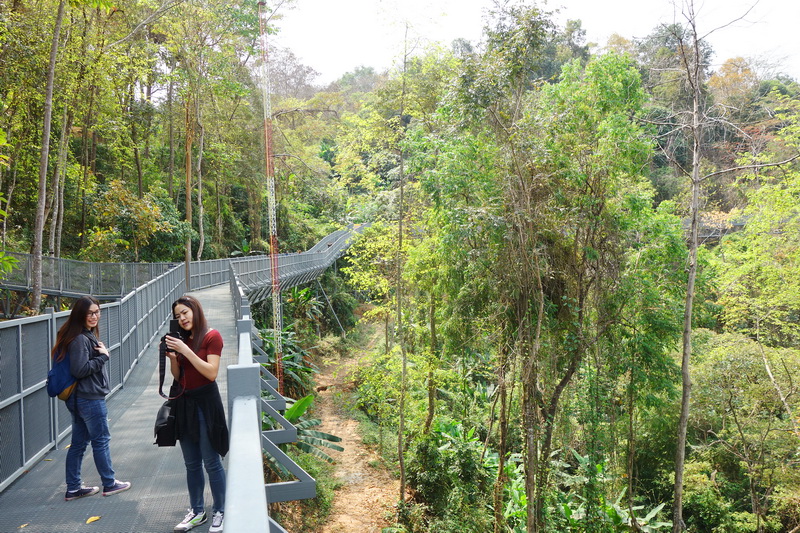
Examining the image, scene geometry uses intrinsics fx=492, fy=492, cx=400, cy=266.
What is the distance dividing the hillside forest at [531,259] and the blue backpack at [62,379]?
1.30 m

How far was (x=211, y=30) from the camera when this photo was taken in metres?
21.3

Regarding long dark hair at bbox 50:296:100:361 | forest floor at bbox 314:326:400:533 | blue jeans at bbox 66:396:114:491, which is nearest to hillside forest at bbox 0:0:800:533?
forest floor at bbox 314:326:400:533

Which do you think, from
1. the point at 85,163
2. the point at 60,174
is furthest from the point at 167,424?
the point at 85,163

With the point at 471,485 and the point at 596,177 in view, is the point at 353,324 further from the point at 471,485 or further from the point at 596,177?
the point at 596,177

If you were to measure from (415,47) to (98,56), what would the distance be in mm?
9562

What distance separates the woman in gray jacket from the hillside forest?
1.15 metres

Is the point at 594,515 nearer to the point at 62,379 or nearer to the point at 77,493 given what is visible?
the point at 77,493

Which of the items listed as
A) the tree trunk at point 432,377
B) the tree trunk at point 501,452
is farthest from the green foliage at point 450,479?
the tree trunk at point 501,452

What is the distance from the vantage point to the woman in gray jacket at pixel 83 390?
13.3 feet

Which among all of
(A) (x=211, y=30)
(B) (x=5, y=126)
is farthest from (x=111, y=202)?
(A) (x=211, y=30)

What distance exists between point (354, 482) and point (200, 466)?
38.4 feet

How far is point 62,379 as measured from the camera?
4047mm

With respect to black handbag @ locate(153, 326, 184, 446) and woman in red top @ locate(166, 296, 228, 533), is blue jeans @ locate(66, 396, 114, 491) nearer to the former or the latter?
black handbag @ locate(153, 326, 184, 446)

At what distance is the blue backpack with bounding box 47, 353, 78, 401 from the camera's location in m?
4.02
